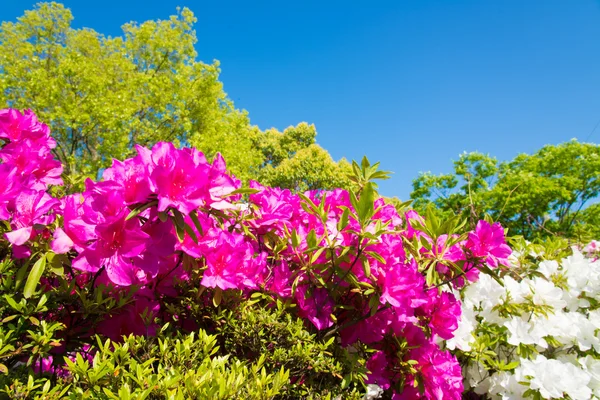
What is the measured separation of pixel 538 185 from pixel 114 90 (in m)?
17.7

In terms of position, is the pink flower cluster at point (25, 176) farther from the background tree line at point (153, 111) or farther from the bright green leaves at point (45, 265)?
the background tree line at point (153, 111)

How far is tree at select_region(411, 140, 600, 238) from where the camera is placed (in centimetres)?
1608

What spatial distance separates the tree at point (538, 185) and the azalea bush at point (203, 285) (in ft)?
48.3

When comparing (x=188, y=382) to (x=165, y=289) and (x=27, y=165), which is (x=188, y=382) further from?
(x=27, y=165)

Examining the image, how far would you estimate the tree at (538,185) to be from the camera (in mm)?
16078

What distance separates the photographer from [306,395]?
1.52m

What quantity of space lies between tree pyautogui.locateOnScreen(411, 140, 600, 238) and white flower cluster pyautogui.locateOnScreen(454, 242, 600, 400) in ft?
45.0

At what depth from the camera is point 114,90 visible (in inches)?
627

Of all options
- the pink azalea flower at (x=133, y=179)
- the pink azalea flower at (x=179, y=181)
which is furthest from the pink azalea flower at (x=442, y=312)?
the pink azalea flower at (x=133, y=179)

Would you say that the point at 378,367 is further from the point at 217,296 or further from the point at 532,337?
the point at 532,337

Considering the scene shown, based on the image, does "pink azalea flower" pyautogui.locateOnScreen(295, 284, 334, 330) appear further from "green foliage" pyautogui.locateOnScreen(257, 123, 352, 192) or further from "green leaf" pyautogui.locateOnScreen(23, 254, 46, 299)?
"green foliage" pyautogui.locateOnScreen(257, 123, 352, 192)

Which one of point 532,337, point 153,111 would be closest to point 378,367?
point 532,337

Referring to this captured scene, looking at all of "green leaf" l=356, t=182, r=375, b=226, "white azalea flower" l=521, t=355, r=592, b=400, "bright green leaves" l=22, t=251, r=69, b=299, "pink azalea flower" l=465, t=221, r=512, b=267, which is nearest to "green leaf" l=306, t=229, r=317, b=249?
"green leaf" l=356, t=182, r=375, b=226

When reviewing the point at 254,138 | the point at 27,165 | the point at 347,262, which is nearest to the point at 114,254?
the point at 27,165
